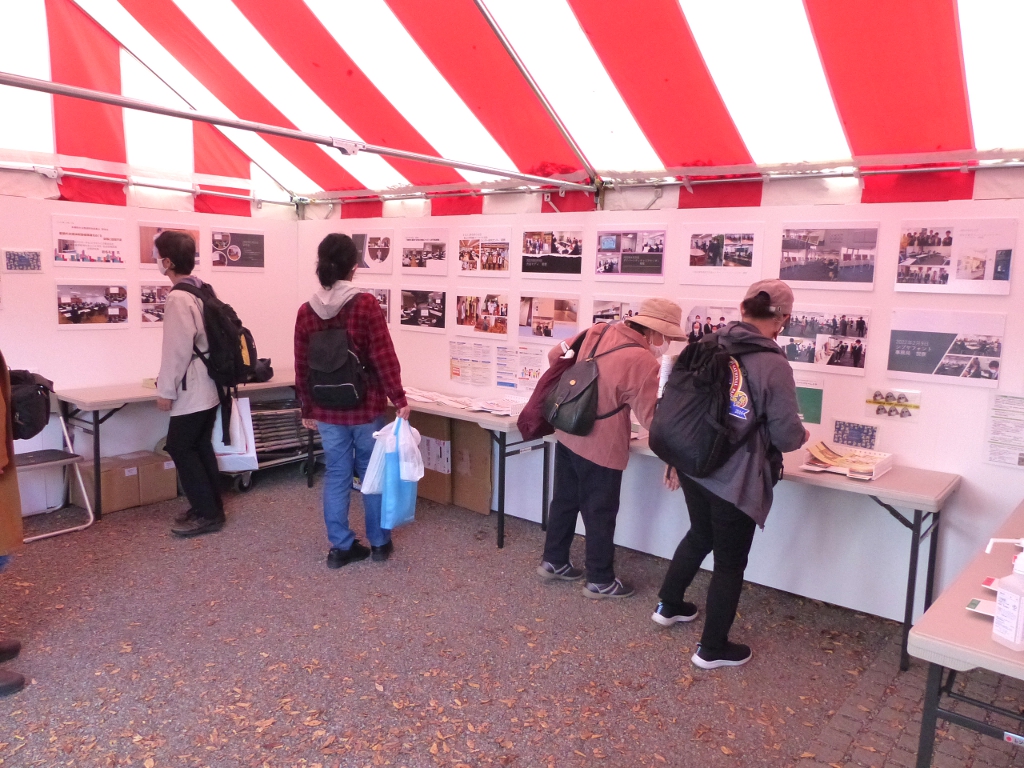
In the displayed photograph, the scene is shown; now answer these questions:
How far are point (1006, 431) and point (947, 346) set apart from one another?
0.41m

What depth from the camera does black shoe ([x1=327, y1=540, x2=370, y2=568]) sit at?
12.4 ft

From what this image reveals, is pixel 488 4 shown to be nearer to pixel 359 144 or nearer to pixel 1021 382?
pixel 359 144

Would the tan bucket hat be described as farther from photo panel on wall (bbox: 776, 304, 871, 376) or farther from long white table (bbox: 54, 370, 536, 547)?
long white table (bbox: 54, 370, 536, 547)

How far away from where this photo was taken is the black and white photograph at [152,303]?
4781mm

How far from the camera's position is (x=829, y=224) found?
3312 mm

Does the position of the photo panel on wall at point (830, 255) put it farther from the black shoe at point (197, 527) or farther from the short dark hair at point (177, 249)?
the black shoe at point (197, 527)

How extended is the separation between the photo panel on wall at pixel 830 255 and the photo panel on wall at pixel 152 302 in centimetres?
382

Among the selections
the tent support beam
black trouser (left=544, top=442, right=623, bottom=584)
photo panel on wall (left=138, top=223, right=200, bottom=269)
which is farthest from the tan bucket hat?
photo panel on wall (left=138, top=223, right=200, bottom=269)

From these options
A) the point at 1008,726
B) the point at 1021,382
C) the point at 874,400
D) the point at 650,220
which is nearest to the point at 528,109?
the point at 650,220

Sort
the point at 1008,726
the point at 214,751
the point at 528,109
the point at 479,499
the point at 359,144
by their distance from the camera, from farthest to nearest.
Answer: the point at 479,499, the point at 528,109, the point at 359,144, the point at 1008,726, the point at 214,751

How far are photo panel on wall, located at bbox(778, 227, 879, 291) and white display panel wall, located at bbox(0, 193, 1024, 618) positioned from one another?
0.11 ft

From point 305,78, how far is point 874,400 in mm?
3250

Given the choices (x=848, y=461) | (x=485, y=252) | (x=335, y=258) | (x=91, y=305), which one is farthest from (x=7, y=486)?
(x=848, y=461)

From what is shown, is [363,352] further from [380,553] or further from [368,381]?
[380,553]
